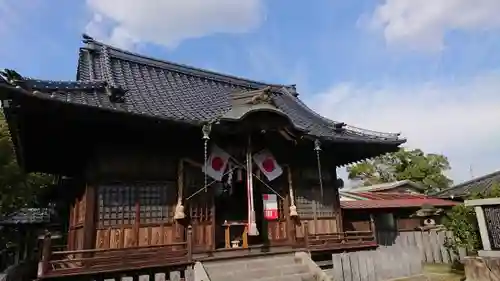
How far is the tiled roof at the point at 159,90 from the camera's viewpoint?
9.16 m

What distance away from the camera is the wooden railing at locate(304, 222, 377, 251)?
36.6ft

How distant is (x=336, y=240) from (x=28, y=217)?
1685 cm

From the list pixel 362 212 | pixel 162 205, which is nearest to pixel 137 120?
pixel 162 205

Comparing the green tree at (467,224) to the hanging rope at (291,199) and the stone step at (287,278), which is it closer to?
the hanging rope at (291,199)

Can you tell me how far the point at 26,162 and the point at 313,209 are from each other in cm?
1016

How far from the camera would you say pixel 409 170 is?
46875mm

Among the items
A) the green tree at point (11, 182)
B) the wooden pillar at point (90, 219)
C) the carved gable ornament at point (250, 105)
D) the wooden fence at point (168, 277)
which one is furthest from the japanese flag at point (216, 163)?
the green tree at point (11, 182)

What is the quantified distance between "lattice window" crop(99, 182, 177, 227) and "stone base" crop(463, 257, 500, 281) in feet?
26.3

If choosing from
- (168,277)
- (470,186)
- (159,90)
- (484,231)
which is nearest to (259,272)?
(168,277)

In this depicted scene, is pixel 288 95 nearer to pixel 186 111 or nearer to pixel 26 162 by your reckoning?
pixel 186 111

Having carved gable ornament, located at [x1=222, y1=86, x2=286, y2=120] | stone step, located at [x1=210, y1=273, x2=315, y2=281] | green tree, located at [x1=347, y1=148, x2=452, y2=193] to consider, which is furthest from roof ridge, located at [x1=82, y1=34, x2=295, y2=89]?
green tree, located at [x1=347, y1=148, x2=452, y2=193]

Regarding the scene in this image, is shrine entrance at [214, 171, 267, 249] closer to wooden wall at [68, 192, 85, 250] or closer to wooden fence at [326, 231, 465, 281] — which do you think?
wooden fence at [326, 231, 465, 281]

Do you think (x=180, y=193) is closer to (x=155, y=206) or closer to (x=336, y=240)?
(x=155, y=206)

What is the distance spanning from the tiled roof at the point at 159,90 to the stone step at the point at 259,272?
13.2 ft
